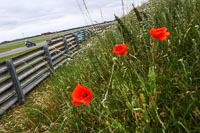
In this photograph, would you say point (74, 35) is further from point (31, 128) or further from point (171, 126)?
point (171, 126)

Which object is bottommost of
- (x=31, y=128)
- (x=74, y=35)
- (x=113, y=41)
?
(x=74, y=35)

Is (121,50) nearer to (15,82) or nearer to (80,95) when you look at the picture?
(80,95)

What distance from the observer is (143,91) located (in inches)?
122

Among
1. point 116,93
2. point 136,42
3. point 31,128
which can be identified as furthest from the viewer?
point 31,128

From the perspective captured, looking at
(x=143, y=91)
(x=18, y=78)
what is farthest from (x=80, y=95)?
(x=18, y=78)

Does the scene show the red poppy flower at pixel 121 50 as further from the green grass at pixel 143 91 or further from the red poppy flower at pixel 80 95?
the red poppy flower at pixel 80 95

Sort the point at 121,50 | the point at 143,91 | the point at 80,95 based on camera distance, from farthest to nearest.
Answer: the point at 143,91 → the point at 121,50 → the point at 80,95

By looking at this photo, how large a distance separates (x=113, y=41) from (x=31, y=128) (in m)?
1.83

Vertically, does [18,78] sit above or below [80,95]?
below

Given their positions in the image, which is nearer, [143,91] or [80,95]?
[80,95]

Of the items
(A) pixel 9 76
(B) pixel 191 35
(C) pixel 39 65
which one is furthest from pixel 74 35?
A: (B) pixel 191 35

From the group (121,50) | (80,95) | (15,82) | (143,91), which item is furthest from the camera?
(15,82)

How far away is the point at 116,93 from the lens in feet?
10.8

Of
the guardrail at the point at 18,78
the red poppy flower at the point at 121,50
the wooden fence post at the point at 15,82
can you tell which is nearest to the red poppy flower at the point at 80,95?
the red poppy flower at the point at 121,50
